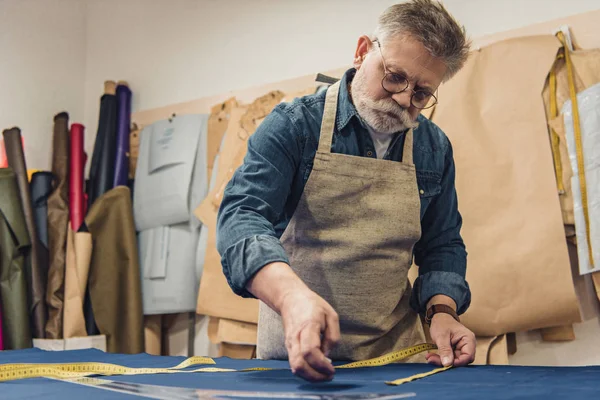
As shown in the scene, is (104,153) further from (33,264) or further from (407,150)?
(407,150)

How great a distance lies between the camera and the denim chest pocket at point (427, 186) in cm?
126

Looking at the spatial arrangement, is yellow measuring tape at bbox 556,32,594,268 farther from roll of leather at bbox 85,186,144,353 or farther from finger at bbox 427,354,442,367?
roll of leather at bbox 85,186,144,353

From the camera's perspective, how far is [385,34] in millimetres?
1118

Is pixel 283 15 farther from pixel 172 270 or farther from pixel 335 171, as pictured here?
pixel 335 171

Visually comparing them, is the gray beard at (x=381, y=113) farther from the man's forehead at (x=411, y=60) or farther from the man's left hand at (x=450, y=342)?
the man's left hand at (x=450, y=342)

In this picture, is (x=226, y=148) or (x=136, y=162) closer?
(x=226, y=148)

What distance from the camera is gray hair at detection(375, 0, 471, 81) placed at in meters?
1.08

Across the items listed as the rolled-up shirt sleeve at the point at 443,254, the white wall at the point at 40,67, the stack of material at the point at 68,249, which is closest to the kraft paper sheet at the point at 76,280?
the stack of material at the point at 68,249

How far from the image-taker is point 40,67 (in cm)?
275

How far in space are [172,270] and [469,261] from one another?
114 cm

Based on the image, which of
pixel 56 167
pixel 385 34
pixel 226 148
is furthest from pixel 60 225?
pixel 385 34

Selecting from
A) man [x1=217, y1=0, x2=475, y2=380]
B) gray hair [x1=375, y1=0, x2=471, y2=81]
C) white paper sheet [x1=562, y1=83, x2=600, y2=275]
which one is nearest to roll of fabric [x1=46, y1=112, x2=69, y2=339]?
man [x1=217, y1=0, x2=475, y2=380]

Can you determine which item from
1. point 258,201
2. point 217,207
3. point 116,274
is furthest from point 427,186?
point 116,274

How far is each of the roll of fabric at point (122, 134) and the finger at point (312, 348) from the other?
1.98m
